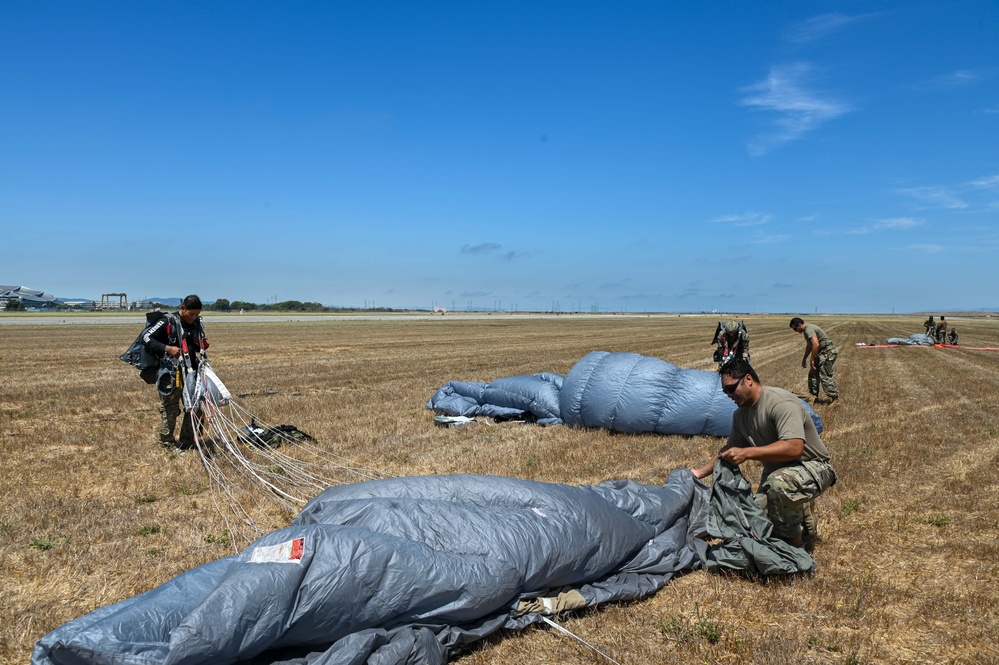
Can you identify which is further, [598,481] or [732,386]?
[598,481]

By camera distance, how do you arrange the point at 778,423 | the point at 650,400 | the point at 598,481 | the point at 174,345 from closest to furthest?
1. the point at 778,423
2. the point at 598,481
3. the point at 174,345
4. the point at 650,400

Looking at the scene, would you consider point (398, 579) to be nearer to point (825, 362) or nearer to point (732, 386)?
point (732, 386)

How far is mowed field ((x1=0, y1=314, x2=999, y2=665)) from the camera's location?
9.81ft

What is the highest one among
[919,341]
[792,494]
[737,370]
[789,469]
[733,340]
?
[737,370]

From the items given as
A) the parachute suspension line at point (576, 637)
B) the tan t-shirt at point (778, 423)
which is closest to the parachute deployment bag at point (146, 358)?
the parachute suspension line at point (576, 637)

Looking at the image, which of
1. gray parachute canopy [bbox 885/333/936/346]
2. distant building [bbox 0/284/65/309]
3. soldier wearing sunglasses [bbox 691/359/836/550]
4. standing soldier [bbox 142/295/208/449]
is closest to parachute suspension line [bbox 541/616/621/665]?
soldier wearing sunglasses [bbox 691/359/836/550]

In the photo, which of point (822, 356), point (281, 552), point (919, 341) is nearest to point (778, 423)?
point (281, 552)

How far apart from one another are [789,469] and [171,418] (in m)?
5.96

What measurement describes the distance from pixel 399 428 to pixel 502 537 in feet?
15.9

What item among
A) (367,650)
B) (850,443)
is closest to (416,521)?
(367,650)

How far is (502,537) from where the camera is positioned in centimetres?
313

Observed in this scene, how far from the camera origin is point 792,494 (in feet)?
12.0

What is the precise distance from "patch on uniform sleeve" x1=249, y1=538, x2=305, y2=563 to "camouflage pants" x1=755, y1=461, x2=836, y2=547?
8.74 ft

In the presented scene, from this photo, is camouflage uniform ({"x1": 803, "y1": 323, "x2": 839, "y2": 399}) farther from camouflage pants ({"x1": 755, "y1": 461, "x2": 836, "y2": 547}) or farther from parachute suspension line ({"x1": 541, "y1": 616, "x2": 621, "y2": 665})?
parachute suspension line ({"x1": 541, "y1": 616, "x2": 621, "y2": 665})
